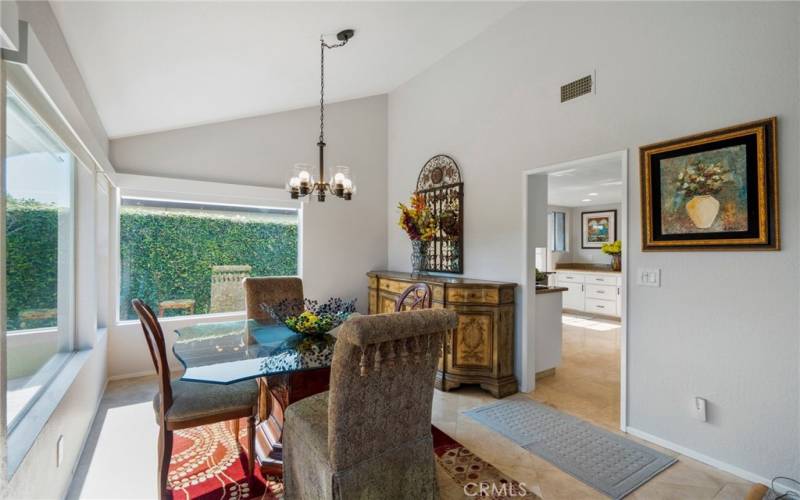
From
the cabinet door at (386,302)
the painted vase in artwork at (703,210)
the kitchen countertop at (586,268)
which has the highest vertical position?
the painted vase in artwork at (703,210)

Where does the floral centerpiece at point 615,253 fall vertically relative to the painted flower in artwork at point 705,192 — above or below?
below

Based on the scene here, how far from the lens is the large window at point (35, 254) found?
157 cm

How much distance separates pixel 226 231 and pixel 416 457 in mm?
3513

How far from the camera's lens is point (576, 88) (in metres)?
3.04

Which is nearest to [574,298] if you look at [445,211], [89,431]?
[445,211]

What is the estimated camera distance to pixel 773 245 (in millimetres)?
2059

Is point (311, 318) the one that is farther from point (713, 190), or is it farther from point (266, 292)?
point (713, 190)

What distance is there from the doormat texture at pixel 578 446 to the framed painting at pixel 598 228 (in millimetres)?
5994

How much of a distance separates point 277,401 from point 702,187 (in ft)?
10.0

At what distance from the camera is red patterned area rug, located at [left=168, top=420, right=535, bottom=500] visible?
2.02 m

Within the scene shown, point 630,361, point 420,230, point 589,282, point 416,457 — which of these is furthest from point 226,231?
point 589,282

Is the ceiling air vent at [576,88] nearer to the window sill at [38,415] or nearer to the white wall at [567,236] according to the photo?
the window sill at [38,415]

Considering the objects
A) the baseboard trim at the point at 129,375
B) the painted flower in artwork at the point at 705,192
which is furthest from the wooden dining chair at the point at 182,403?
the painted flower in artwork at the point at 705,192

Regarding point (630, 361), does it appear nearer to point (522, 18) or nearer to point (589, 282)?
point (522, 18)
